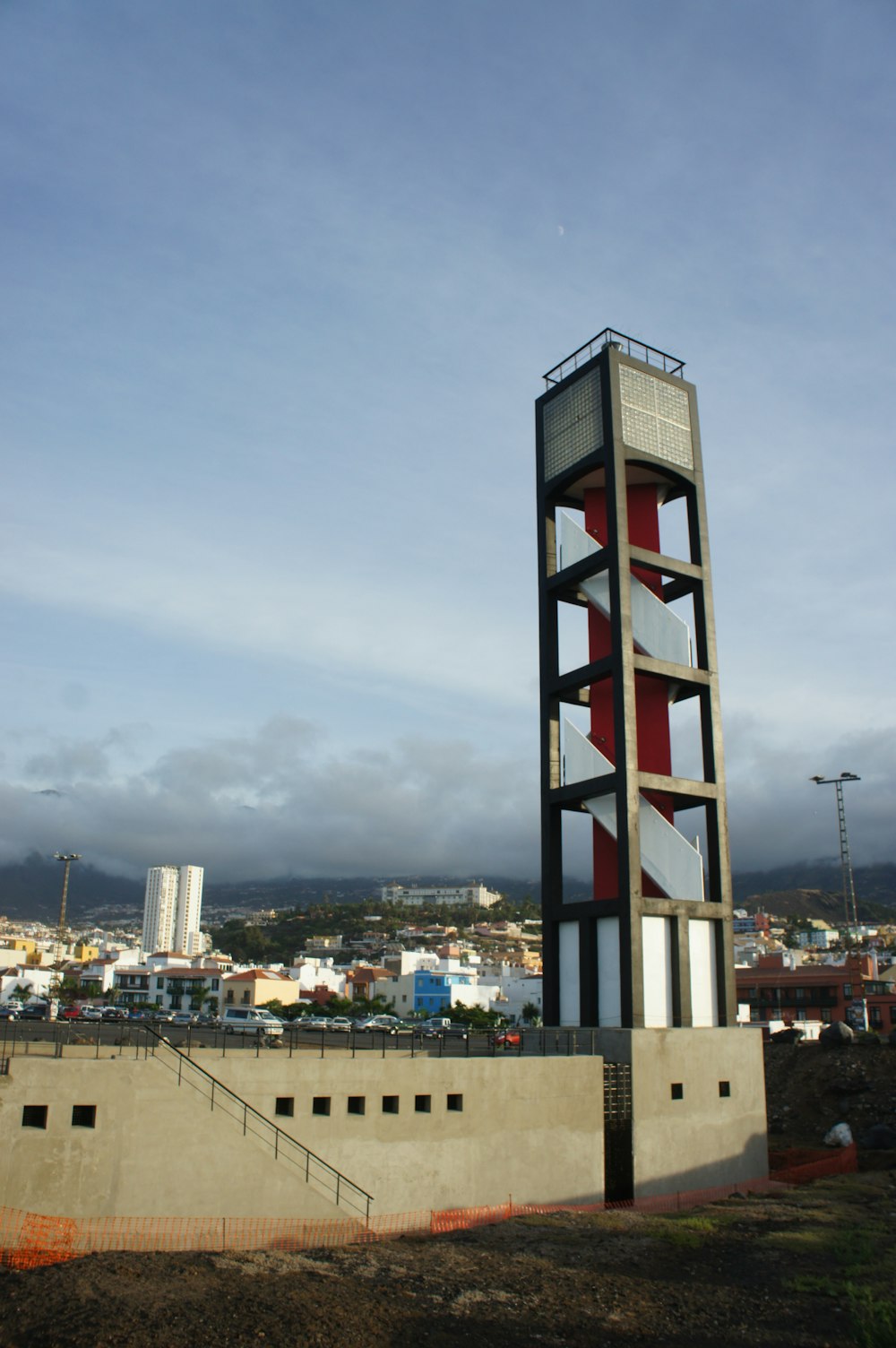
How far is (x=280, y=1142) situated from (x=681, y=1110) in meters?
13.7

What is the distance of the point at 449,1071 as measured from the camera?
2803 cm

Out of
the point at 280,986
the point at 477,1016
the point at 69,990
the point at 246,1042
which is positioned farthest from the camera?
the point at 69,990

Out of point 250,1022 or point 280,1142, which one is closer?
point 280,1142

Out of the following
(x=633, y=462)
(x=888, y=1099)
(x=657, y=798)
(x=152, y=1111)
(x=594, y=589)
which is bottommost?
(x=888, y=1099)

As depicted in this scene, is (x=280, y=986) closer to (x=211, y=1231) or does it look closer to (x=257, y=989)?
(x=257, y=989)

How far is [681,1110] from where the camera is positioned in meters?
32.4

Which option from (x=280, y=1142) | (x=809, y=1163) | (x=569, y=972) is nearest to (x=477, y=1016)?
(x=809, y=1163)

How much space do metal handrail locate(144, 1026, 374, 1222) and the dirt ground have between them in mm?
1532

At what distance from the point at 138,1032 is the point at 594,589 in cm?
2157

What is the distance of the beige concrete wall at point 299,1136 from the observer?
73.2ft

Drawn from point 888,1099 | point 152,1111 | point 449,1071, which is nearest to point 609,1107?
point 449,1071

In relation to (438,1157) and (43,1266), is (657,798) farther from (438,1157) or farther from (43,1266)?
(43,1266)

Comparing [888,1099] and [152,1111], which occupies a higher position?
[152,1111]

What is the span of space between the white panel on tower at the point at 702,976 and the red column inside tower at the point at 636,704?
81.8 inches
